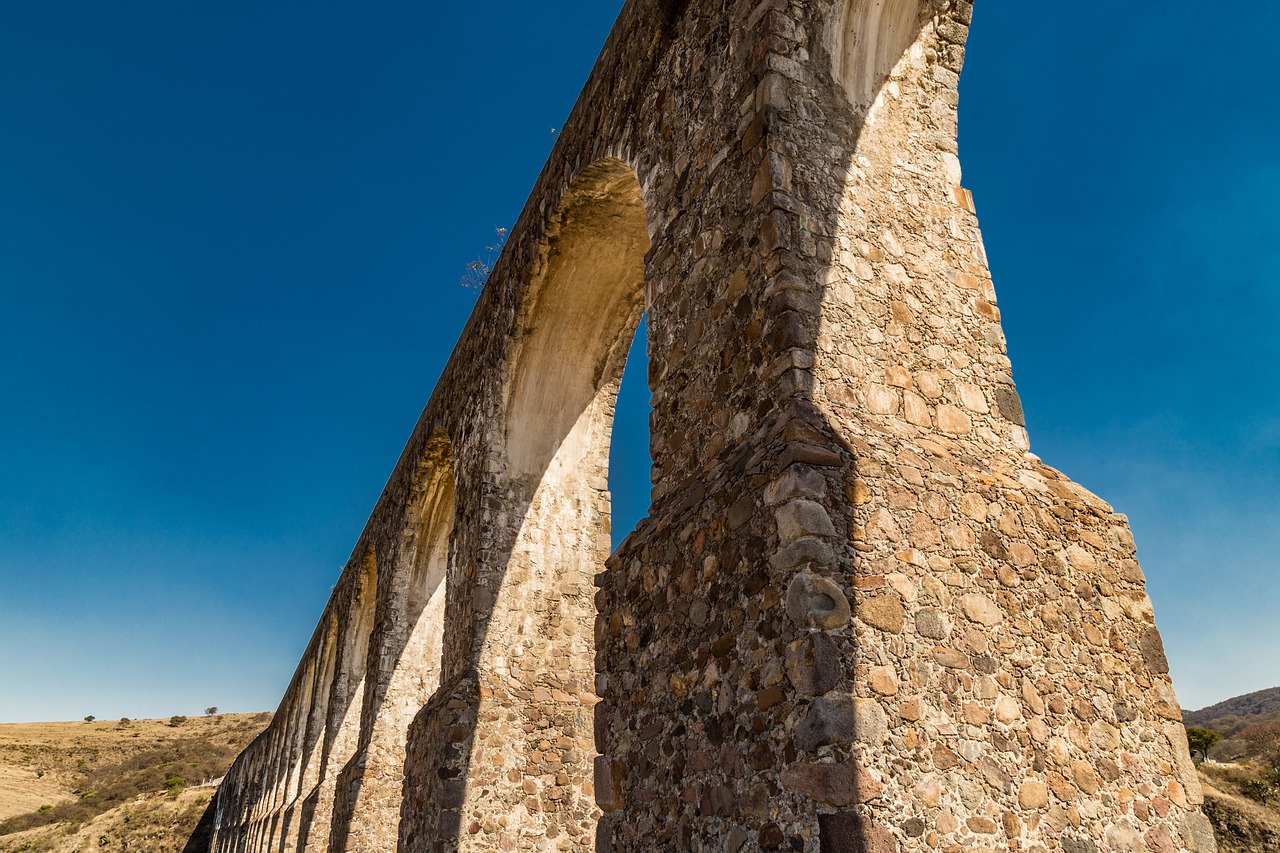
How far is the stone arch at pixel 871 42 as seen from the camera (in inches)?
150

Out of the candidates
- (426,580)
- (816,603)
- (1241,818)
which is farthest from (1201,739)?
(816,603)

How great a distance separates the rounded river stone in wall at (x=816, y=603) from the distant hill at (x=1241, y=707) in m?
40.6

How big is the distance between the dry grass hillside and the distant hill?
3954 cm

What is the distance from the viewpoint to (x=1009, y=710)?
8.86ft

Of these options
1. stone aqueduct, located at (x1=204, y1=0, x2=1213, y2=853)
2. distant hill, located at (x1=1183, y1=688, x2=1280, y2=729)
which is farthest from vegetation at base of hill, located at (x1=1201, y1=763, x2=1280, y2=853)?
distant hill, located at (x1=1183, y1=688, x2=1280, y2=729)

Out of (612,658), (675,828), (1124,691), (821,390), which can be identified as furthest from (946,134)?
(675,828)

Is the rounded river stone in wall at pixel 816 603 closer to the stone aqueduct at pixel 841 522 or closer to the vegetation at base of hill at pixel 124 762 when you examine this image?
the stone aqueduct at pixel 841 522

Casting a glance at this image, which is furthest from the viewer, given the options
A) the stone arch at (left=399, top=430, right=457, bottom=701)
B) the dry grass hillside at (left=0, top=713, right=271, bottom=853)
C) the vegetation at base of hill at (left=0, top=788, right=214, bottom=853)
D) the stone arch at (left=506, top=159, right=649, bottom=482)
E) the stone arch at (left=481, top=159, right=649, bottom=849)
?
the dry grass hillside at (left=0, top=713, right=271, bottom=853)

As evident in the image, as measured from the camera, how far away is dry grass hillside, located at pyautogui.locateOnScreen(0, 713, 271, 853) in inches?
1175

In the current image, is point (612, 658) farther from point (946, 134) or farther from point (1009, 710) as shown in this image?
point (946, 134)

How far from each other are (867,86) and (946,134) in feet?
1.47

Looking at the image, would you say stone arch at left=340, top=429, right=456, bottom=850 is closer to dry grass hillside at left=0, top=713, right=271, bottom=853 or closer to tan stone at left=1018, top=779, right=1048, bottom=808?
tan stone at left=1018, top=779, right=1048, bottom=808

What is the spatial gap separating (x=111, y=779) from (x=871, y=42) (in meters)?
49.0

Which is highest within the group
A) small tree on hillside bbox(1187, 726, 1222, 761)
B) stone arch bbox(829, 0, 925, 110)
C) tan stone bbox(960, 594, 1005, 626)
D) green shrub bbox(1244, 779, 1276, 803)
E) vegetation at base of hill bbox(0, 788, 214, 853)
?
stone arch bbox(829, 0, 925, 110)
